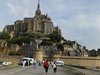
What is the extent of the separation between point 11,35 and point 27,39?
2693cm

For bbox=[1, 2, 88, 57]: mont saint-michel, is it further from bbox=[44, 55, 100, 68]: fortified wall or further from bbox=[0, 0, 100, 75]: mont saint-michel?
bbox=[44, 55, 100, 68]: fortified wall

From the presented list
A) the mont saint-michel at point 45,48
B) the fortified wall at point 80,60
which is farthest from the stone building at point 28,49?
the fortified wall at point 80,60

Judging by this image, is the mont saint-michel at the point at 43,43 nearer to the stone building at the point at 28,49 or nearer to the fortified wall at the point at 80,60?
the stone building at the point at 28,49

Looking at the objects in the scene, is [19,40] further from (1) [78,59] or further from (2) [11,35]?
(1) [78,59]

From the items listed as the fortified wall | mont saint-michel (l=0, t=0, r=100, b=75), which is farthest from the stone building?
the fortified wall

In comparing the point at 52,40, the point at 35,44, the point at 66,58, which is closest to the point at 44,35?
the point at 52,40

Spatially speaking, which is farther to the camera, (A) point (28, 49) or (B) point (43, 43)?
(B) point (43, 43)

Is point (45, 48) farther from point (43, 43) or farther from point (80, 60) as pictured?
Result: point (80, 60)

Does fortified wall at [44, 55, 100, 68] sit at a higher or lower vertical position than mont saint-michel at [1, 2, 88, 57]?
lower

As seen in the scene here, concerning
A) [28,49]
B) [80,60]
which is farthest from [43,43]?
[80,60]

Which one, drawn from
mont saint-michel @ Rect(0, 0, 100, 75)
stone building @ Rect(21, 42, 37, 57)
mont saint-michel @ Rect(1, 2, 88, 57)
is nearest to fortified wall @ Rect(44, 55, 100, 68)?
mont saint-michel @ Rect(0, 0, 100, 75)

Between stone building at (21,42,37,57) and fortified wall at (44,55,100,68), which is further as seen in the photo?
stone building at (21,42,37,57)

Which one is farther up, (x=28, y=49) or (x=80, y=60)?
(x=28, y=49)

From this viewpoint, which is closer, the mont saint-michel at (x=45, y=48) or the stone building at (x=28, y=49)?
the mont saint-michel at (x=45, y=48)
